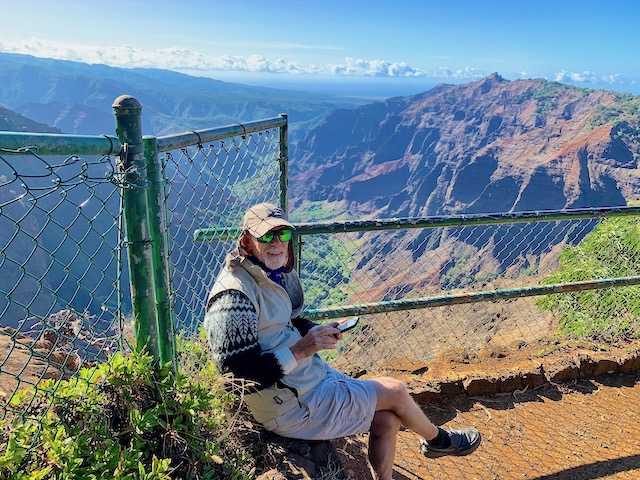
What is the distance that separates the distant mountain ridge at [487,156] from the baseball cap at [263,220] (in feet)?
52.4

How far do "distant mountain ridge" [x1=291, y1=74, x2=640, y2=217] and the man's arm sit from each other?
16.2 meters

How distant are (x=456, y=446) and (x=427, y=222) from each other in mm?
1534

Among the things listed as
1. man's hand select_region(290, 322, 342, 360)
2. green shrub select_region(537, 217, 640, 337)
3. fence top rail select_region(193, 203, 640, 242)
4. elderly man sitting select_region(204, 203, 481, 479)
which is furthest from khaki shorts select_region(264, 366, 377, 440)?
green shrub select_region(537, 217, 640, 337)

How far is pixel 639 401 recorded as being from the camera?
13.7 feet

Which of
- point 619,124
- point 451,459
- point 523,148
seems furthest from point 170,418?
point 523,148

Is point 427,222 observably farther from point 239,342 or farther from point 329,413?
point 239,342

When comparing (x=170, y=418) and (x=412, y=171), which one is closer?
(x=170, y=418)

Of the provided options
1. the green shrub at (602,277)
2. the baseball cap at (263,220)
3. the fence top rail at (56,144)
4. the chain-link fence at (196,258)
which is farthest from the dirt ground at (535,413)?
the fence top rail at (56,144)

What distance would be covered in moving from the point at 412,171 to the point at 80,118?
Answer: 114056 millimetres

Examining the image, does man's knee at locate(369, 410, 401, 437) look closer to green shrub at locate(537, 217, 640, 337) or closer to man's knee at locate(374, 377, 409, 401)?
man's knee at locate(374, 377, 409, 401)

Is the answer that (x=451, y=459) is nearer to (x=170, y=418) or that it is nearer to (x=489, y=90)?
(x=170, y=418)

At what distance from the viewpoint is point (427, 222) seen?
362cm

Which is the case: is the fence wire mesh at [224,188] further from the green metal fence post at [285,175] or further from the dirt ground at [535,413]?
the dirt ground at [535,413]

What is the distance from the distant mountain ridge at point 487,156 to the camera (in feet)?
238
